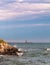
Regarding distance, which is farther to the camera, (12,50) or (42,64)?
(12,50)

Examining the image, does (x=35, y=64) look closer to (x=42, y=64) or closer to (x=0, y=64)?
(x=42, y=64)

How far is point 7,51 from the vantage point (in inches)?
2124

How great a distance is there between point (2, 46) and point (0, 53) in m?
2.88

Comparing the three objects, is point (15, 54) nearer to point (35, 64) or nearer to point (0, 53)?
point (0, 53)

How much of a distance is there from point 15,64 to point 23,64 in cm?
103

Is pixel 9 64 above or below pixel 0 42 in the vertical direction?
below

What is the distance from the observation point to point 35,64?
115 feet

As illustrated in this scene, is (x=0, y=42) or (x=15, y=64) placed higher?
(x=0, y=42)

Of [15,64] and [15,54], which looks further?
[15,54]

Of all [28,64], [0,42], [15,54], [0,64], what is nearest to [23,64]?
[28,64]

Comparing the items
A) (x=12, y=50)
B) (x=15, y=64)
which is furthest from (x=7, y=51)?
(x=15, y=64)

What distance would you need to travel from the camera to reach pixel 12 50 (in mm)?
54156

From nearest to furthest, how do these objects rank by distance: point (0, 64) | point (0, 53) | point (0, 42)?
point (0, 64) → point (0, 53) → point (0, 42)

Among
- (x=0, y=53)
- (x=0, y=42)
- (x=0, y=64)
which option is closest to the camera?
(x=0, y=64)
